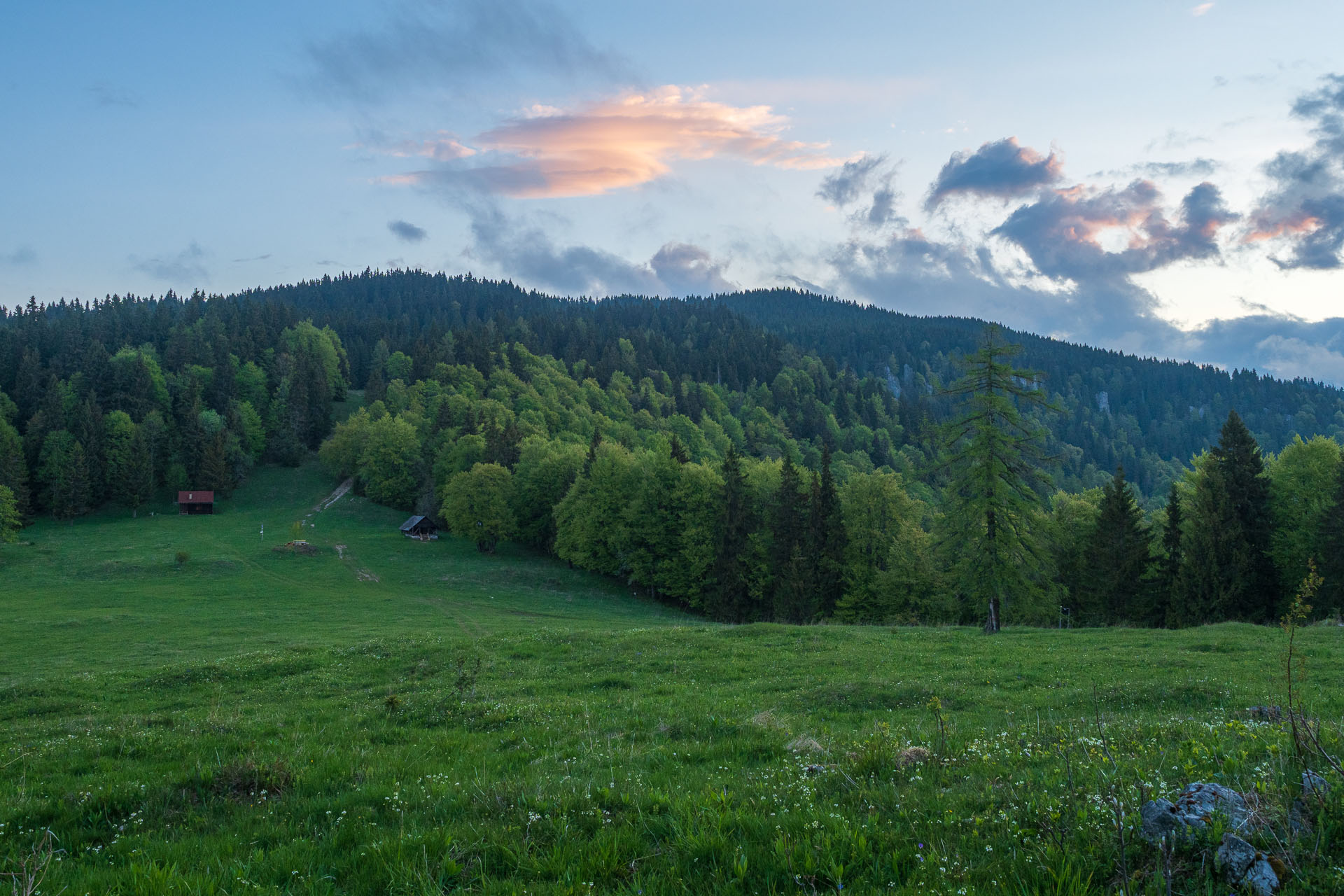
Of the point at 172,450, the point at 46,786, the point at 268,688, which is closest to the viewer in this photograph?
the point at 46,786

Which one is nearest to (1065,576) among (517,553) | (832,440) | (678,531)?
(678,531)

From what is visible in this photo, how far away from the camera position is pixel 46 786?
884cm

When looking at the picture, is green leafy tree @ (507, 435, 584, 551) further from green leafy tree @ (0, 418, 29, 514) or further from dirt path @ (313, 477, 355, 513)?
green leafy tree @ (0, 418, 29, 514)

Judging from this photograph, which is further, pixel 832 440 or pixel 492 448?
pixel 832 440

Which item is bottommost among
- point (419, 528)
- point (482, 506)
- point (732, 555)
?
point (419, 528)

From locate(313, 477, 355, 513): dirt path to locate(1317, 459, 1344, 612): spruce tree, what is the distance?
113m

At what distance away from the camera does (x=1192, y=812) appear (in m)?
4.93

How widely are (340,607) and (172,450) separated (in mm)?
80629

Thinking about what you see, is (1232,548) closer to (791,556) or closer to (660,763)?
(791,556)

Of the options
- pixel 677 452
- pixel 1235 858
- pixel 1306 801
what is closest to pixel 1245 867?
pixel 1235 858

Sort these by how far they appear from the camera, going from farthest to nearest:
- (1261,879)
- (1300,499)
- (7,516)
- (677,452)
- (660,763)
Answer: (677,452), (7,516), (1300,499), (660,763), (1261,879)

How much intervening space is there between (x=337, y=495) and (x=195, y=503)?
63.5 ft

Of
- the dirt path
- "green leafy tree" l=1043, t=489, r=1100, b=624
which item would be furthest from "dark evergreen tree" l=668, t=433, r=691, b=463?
the dirt path

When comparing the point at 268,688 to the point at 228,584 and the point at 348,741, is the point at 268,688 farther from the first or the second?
the point at 228,584
